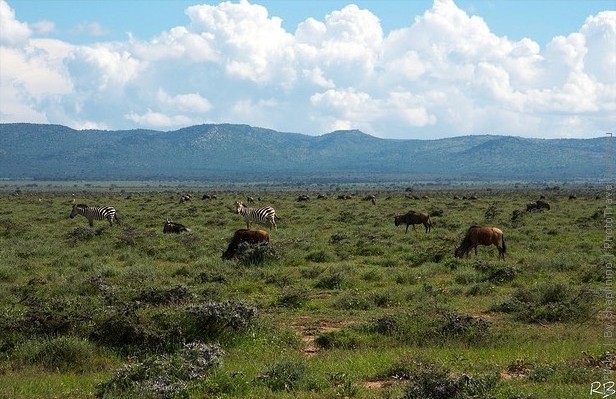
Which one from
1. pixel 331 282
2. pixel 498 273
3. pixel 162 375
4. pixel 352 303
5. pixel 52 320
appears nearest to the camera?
pixel 162 375

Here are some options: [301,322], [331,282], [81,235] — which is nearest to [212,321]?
[301,322]

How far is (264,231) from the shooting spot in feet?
73.7

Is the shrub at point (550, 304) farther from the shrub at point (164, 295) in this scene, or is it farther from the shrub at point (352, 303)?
the shrub at point (164, 295)

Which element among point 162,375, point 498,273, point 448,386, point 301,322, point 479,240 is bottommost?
point 301,322

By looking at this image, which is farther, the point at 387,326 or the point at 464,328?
the point at 387,326

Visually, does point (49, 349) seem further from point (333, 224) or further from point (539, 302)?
point (333, 224)

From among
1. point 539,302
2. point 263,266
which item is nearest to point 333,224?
point 263,266

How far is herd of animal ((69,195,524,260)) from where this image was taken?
2148 cm

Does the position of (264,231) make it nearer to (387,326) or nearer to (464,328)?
(387,326)

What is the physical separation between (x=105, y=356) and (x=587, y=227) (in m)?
28.1

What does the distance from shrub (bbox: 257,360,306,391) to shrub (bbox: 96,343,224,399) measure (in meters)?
0.92

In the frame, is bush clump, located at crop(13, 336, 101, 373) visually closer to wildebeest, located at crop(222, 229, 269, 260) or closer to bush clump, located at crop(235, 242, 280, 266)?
bush clump, located at crop(235, 242, 280, 266)

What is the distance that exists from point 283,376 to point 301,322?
15.4 feet

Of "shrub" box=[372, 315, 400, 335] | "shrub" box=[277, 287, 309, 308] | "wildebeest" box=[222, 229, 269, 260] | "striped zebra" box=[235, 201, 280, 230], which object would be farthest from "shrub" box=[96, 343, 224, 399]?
"striped zebra" box=[235, 201, 280, 230]
